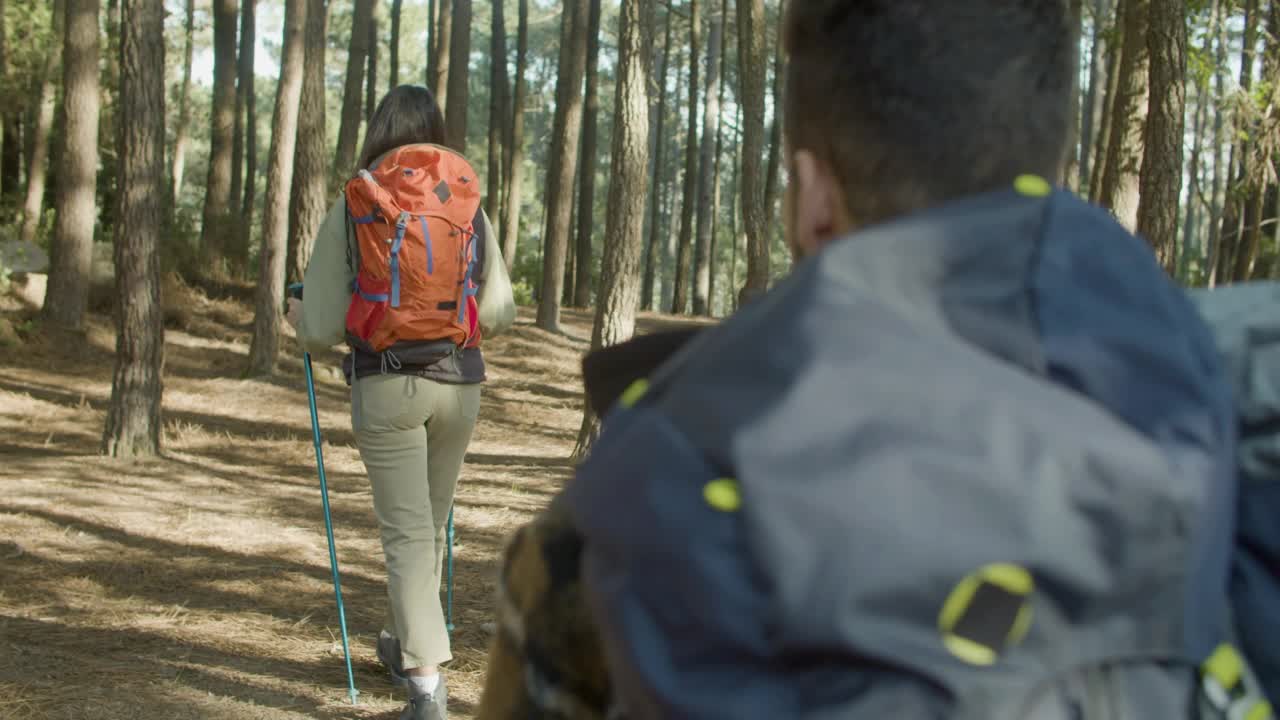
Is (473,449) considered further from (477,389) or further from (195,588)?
(477,389)

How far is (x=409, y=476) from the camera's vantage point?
15.2 ft

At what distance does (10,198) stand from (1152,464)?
23597mm

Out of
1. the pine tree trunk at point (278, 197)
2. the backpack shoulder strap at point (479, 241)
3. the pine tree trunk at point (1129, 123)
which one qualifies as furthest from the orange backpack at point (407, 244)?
the pine tree trunk at point (278, 197)

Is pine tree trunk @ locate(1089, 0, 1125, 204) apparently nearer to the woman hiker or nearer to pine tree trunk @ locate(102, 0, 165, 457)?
the woman hiker

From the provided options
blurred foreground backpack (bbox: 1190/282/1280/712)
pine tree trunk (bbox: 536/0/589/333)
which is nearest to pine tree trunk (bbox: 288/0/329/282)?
pine tree trunk (bbox: 536/0/589/333)

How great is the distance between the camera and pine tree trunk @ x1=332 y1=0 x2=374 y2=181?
18203 mm

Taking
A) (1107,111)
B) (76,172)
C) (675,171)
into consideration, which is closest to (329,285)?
(76,172)

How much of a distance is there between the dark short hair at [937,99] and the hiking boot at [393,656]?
12.5ft

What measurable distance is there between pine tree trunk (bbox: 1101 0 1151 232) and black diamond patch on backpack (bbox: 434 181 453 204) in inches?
244

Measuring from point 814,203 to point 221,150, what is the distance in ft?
66.1

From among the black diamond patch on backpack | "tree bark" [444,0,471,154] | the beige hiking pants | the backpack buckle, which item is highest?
"tree bark" [444,0,471,154]

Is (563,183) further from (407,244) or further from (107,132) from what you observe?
(407,244)

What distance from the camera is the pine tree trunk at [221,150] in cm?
1897

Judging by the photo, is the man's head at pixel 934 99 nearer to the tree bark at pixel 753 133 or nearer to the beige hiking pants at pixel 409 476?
the beige hiking pants at pixel 409 476
